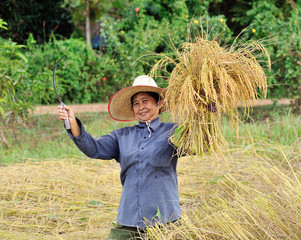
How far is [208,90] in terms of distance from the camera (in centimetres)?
204

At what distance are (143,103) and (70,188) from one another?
1682mm

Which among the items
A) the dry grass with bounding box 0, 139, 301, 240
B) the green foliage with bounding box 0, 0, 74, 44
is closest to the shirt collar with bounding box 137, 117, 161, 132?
the dry grass with bounding box 0, 139, 301, 240

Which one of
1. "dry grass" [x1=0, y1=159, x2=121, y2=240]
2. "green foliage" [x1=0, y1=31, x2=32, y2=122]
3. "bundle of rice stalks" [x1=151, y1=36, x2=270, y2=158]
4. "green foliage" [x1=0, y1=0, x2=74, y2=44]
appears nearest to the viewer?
"bundle of rice stalks" [x1=151, y1=36, x2=270, y2=158]

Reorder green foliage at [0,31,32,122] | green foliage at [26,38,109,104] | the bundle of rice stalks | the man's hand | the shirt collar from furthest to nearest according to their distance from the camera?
1. green foliage at [26,38,109,104]
2. green foliage at [0,31,32,122]
3. the shirt collar
4. the man's hand
5. the bundle of rice stalks

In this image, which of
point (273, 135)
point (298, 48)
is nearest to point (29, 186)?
point (273, 135)

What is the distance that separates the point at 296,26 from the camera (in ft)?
20.7

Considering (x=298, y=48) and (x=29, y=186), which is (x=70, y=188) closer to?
(x=29, y=186)

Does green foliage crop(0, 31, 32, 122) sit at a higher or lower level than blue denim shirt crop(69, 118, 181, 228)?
higher

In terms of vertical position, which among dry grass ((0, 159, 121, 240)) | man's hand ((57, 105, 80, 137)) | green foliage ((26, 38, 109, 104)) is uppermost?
green foliage ((26, 38, 109, 104))

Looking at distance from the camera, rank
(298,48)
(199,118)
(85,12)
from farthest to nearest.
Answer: (85,12), (298,48), (199,118)

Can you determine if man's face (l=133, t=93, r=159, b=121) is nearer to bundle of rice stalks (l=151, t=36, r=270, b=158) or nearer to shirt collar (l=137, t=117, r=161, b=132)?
shirt collar (l=137, t=117, r=161, b=132)

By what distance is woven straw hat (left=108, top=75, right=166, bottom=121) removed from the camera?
103 inches

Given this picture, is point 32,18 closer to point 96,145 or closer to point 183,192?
point 183,192

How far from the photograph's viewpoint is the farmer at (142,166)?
2406 mm
